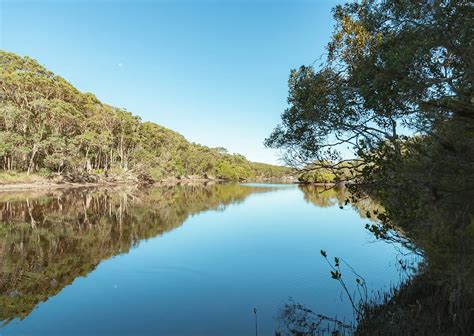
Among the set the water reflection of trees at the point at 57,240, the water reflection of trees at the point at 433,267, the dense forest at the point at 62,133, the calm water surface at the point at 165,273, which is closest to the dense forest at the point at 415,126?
the water reflection of trees at the point at 433,267

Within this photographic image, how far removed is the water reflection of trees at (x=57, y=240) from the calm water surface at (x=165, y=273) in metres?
0.05

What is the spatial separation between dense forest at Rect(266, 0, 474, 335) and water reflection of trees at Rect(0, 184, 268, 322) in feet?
31.1

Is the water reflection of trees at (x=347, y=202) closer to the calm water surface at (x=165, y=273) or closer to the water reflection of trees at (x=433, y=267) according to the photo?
the water reflection of trees at (x=433, y=267)

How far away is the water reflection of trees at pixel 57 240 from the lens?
10.4 m

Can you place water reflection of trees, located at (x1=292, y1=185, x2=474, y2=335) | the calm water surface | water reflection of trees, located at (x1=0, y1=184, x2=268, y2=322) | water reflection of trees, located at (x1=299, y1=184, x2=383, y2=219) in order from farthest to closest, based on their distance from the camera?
water reflection of trees, located at (x1=0, y1=184, x2=268, y2=322) < the calm water surface < water reflection of trees, located at (x1=299, y1=184, x2=383, y2=219) < water reflection of trees, located at (x1=292, y1=185, x2=474, y2=335)

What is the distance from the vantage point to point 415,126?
18.3ft

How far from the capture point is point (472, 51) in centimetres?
444

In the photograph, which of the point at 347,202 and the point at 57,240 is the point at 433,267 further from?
the point at 57,240

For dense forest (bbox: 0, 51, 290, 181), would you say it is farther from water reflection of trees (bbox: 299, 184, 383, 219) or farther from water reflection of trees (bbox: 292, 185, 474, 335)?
water reflection of trees (bbox: 292, 185, 474, 335)

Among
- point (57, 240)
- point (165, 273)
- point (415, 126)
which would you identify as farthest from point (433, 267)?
point (57, 240)

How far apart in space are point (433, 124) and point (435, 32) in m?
1.42

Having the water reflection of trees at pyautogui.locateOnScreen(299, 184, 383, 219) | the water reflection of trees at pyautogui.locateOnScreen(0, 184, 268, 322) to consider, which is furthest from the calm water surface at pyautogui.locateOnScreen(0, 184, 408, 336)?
the water reflection of trees at pyautogui.locateOnScreen(299, 184, 383, 219)

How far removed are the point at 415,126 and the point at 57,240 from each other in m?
17.9

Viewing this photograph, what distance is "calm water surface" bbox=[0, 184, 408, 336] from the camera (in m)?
8.60
